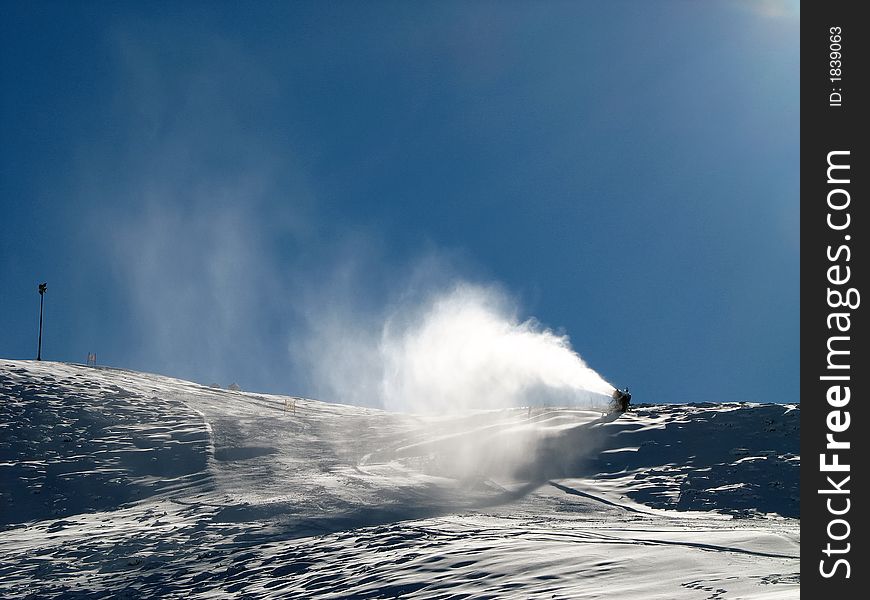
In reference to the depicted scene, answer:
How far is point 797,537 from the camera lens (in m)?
14.6

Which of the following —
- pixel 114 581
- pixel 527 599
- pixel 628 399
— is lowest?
pixel 114 581

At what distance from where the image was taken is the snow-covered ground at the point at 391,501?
13.9m

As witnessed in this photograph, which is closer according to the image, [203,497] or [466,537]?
[466,537]

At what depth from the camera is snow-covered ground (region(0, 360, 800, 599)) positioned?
13883mm

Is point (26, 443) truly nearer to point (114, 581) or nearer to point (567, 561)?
point (114, 581)

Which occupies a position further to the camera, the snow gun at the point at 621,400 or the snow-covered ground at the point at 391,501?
the snow gun at the point at 621,400

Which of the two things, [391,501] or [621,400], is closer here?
[391,501]

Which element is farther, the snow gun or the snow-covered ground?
the snow gun

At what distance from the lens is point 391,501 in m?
22.0

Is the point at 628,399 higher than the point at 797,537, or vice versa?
the point at 628,399

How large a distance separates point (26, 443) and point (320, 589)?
72.2 ft
